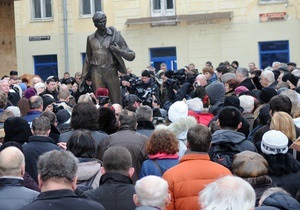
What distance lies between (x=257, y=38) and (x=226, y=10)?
1.83 meters

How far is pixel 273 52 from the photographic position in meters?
36.0

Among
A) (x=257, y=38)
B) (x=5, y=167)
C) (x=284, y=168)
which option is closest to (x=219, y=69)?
(x=284, y=168)

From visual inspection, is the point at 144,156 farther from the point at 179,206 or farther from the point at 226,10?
the point at 226,10

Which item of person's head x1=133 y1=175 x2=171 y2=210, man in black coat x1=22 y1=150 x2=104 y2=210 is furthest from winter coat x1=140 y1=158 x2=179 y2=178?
man in black coat x1=22 y1=150 x2=104 y2=210

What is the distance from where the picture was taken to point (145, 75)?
17484 millimetres

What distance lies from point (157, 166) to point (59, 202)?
2579 mm

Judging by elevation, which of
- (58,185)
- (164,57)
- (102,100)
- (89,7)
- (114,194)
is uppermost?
(89,7)

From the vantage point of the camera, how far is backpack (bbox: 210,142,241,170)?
337 inches

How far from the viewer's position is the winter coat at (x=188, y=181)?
294 inches

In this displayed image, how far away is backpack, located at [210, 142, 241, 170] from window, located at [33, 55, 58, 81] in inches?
1221

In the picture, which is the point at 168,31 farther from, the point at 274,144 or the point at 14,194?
the point at 14,194

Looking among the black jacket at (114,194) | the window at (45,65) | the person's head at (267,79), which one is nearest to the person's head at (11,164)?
the black jacket at (114,194)

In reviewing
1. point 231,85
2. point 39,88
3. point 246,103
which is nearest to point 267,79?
point 231,85

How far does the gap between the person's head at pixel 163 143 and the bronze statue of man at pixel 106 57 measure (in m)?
6.14
